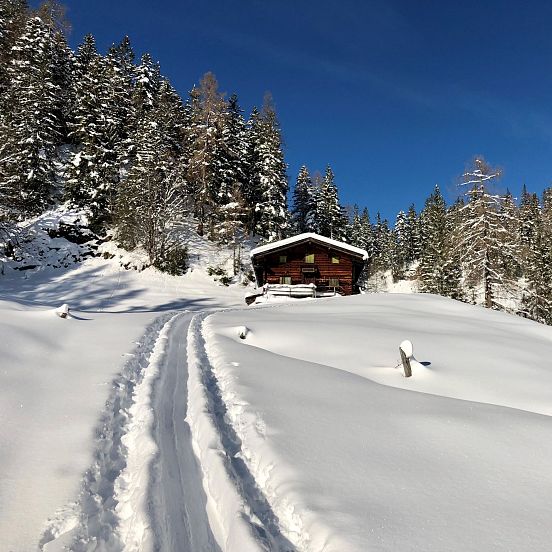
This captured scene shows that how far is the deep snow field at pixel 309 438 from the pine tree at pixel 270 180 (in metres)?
32.4

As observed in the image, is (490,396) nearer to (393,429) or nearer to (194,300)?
(393,429)

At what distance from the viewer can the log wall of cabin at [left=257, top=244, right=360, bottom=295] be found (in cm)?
3212

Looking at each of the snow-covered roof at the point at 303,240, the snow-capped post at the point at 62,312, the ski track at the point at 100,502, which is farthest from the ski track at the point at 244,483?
the snow-covered roof at the point at 303,240

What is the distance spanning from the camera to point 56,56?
51.2 meters

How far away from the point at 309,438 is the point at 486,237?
25.6m

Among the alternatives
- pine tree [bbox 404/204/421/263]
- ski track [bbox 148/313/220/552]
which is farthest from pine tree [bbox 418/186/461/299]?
ski track [bbox 148/313/220/552]

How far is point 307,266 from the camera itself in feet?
106

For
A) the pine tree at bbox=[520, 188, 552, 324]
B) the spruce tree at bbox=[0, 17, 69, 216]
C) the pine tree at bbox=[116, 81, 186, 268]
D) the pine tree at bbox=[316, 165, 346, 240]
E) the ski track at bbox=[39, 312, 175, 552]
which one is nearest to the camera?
the ski track at bbox=[39, 312, 175, 552]

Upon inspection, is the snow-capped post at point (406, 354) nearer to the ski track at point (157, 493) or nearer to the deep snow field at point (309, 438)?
the deep snow field at point (309, 438)

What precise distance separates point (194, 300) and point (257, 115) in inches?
1223

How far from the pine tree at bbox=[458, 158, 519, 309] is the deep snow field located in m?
16.2

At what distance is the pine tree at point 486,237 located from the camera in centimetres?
2591

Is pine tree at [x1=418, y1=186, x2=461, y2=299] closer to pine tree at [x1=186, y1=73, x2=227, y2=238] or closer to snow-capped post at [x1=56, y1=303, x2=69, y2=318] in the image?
pine tree at [x1=186, y1=73, x2=227, y2=238]

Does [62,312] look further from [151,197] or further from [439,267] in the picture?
[439,267]
